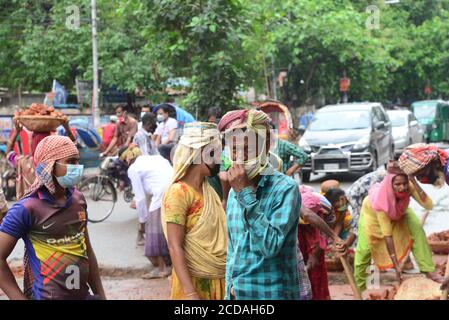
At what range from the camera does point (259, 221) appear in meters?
2.88

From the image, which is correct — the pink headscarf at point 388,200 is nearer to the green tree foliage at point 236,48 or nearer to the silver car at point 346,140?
the green tree foliage at point 236,48

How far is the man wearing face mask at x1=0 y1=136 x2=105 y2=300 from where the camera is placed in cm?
338

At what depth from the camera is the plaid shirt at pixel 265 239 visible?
2.89 meters

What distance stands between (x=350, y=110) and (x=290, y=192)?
13616 millimetres

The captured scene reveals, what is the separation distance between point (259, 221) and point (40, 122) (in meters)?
5.22

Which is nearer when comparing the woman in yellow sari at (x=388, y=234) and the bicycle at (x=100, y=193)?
the woman in yellow sari at (x=388, y=234)

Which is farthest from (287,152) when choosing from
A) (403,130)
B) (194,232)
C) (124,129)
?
(403,130)

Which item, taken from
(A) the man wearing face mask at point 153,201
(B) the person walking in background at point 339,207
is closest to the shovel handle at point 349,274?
(B) the person walking in background at point 339,207

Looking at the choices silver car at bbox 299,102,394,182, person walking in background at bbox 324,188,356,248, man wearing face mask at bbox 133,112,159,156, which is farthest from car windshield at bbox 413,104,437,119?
person walking in background at bbox 324,188,356,248

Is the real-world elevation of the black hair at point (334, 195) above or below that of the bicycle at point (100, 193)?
above

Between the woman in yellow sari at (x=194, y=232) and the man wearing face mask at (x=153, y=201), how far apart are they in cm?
348

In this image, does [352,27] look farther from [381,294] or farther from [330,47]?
[381,294]

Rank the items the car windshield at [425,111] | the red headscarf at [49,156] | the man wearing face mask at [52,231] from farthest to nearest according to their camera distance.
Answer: the car windshield at [425,111]
the red headscarf at [49,156]
the man wearing face mask at [52,231]

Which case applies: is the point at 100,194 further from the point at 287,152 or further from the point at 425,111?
the point at 425,111
